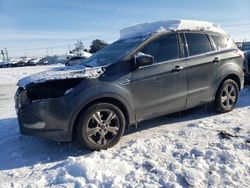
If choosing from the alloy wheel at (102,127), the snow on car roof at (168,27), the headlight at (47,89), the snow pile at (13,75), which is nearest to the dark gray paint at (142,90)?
the headlight at (47,89)

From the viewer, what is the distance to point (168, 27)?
5750 millimetres

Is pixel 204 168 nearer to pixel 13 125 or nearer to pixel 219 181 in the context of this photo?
pixel 219 181

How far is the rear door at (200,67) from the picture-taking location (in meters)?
5.79

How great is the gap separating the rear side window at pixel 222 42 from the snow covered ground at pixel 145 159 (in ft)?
5.02

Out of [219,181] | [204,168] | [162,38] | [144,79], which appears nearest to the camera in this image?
[219,181]

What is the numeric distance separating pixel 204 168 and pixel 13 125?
412cm

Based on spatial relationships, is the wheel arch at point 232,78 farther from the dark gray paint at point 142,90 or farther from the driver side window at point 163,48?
the driver side window at point 163,48

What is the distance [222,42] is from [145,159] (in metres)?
3.46

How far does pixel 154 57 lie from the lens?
539 cm

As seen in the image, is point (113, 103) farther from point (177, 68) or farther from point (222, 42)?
point (222, 42)

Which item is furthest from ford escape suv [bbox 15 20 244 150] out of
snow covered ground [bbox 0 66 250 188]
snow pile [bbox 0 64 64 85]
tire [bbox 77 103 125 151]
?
snow pile [bbox 0 64 64 85]

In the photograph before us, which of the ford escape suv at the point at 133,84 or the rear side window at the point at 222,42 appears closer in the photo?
the ford escape suv at the point at 133,84

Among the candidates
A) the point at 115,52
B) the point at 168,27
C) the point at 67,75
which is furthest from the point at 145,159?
the point at 168,27

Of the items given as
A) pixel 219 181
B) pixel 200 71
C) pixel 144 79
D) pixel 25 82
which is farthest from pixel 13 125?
pixel 219 181
